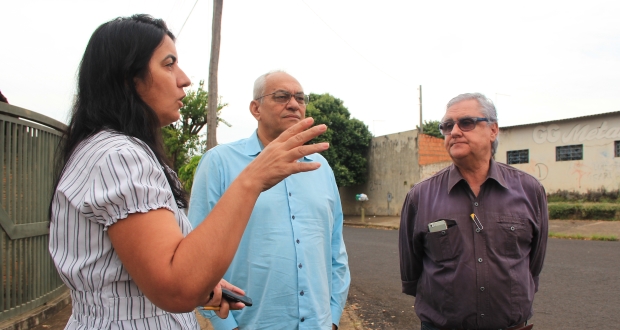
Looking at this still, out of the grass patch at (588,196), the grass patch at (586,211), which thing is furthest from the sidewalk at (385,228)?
the grass patch at (588,196)

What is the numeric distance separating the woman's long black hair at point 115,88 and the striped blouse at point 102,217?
0.07 meters

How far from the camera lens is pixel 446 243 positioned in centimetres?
269

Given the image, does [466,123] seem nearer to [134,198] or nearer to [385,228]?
[134,198]

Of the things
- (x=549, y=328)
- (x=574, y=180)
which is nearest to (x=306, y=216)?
(x=549, y=328)

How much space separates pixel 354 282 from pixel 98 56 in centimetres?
697

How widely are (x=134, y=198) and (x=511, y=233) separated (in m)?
2.25

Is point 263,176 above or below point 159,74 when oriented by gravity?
below

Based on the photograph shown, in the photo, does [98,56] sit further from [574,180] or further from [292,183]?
[574,180]

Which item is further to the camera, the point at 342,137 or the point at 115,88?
the point at 342,137

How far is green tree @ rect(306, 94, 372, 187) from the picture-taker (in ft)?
75.4

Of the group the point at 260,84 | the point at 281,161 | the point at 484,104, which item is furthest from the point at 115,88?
the point at 484,104

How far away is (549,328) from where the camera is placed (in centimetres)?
498

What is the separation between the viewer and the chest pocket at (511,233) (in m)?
2.62

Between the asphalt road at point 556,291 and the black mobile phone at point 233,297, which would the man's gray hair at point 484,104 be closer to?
the black mobile phone at point 233,297
